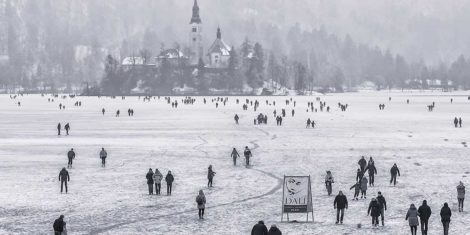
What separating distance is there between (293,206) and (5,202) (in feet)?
35.1

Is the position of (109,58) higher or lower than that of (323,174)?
higher

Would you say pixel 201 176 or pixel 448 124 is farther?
pixel 448 124

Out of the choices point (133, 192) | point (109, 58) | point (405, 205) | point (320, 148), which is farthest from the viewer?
point (109, 58)

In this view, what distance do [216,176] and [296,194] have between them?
10557mm

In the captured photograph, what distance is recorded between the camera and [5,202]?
24078 mm

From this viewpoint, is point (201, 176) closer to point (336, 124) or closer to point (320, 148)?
point (320, 148)

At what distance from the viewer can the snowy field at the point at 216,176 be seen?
69.3ft

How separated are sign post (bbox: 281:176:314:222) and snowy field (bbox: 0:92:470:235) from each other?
61cm

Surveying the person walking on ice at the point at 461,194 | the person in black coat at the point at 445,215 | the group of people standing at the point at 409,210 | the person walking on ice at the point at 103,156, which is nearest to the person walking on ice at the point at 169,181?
the group of people standing at the point at 409,210

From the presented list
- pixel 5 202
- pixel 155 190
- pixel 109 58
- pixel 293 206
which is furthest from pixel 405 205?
pixel 109 58

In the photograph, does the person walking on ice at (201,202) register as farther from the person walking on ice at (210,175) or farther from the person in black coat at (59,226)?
the person walking on ice at (210,175)

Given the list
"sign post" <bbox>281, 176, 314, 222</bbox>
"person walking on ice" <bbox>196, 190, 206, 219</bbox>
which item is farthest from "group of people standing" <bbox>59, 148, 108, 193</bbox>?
"sign post" <bbox>281, 176, 314, 222</bbox>

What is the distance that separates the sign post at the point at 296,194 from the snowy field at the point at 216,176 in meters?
0.61

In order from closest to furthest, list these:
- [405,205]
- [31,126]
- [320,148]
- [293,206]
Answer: [293,206]
[405,205]
[320,148]
[31,126]
